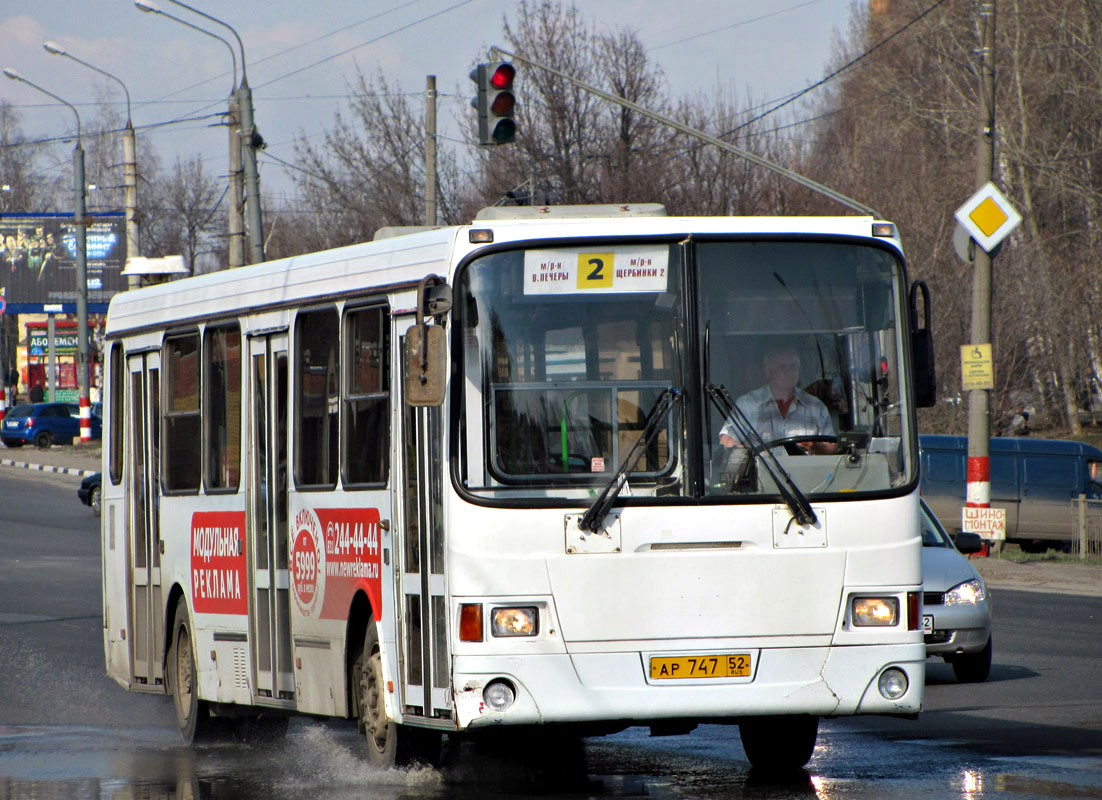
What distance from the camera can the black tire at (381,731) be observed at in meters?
8.20

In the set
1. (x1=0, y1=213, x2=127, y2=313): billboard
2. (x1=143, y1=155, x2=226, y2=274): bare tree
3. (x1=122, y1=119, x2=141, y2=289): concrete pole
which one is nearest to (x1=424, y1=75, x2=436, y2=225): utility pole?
(x1=122, y1=119, x2=141, y2=289): concrete pole

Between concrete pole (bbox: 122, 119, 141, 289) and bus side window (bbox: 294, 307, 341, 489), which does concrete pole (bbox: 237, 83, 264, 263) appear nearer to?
concrete pole (bbox: 122, 119, 141, 289)

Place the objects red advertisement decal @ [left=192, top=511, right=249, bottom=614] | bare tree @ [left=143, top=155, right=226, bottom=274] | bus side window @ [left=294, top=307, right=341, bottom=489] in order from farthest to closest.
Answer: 1. bare tree @ [left=143, top=155, right=226, bottom=274]
2. red advertisement decal @ [left=192, top=511, right=249, bottom=614]
3. bus side window @ [left=294, top=307, right=341, bottom=489]

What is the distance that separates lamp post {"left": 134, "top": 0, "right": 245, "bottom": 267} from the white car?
15249mm

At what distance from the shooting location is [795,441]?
7.63m

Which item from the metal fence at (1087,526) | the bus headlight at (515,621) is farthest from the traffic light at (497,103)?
the bus headlight at (515,621)

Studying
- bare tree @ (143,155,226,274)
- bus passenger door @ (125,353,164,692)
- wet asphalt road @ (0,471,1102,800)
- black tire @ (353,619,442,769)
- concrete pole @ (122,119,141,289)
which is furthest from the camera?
bare tree @ (143,155,226,274)

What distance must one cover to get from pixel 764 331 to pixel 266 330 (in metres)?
3.01

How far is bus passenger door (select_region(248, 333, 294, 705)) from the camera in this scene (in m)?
9.24

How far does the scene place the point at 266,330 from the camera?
371 inches

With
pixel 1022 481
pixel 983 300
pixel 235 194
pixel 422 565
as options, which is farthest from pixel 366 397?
pixel 1022 481

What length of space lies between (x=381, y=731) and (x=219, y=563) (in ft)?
6.78

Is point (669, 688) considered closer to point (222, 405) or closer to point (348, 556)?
point (348, 556)

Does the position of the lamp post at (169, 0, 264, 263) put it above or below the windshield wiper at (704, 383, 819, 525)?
above
